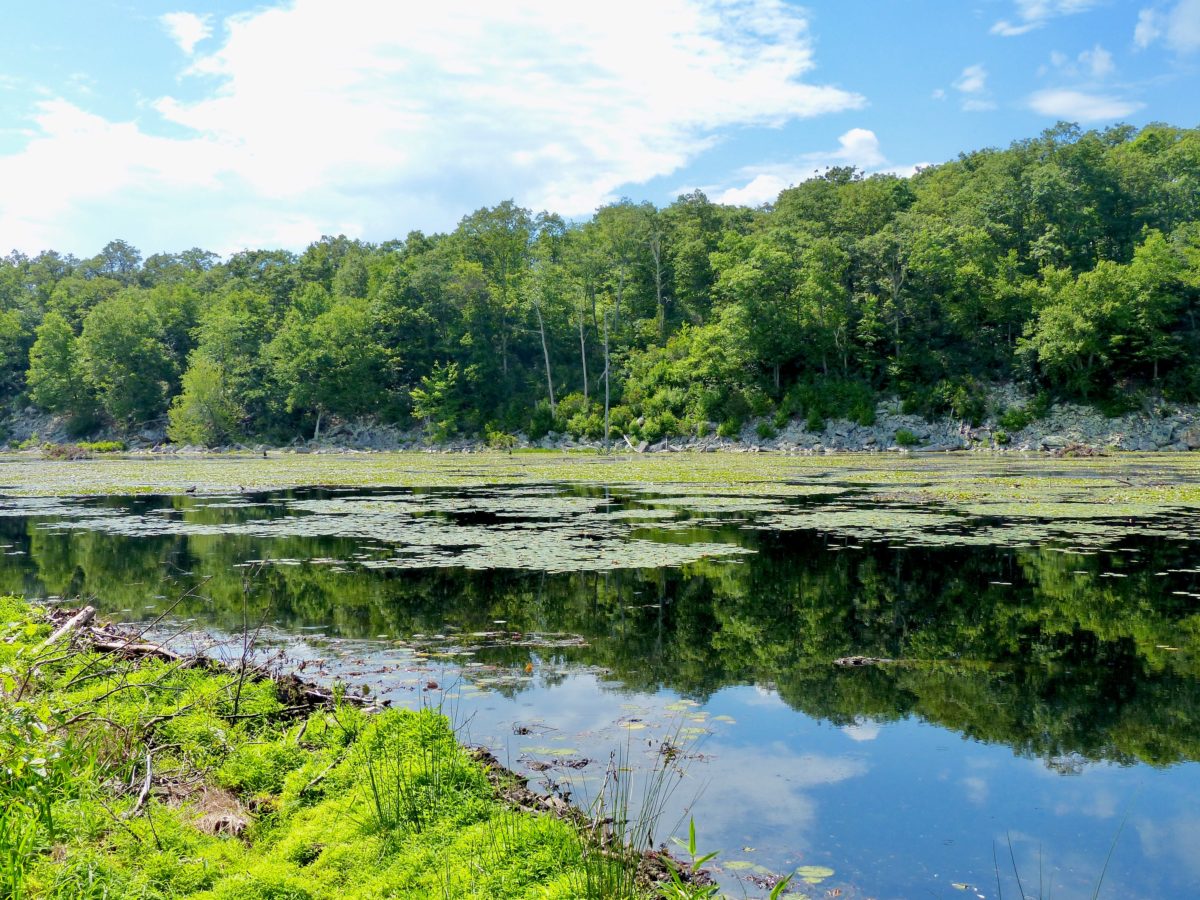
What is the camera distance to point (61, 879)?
4.08m

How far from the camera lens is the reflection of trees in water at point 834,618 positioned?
684 centimetres

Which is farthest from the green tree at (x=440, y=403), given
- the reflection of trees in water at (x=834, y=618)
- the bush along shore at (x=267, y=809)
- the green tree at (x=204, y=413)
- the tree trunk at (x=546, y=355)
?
the bush along shore at (x=267, y=809)

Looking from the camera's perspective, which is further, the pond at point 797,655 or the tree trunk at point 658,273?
the tree trunk at point 658,273

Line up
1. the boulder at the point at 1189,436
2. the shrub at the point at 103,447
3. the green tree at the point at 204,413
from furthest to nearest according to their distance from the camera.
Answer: the shrub at the point at 103,447 < the green tree at the point at 204,413 < the boulder at the point at 1189,436

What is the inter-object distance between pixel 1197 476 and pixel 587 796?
98.4 ft

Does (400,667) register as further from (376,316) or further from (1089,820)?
(376,316)

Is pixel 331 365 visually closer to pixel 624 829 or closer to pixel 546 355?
pixel 546 355

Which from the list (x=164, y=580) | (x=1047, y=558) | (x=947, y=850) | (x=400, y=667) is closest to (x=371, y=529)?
(x=164, y=580)

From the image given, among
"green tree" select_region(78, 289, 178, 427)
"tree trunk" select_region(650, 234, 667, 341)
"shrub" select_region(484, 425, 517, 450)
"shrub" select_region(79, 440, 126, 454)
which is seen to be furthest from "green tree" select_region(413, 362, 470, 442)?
"green tree" select_region(78, 289, 178, 427)

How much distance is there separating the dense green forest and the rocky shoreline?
50.7 inches

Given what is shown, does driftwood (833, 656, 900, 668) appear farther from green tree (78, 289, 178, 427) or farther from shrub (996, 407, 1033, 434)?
green tree (78, 289, 178, 427)

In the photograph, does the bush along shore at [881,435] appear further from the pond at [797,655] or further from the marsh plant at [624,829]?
the marsh plant at [624,829]

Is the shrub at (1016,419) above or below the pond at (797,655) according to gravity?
above

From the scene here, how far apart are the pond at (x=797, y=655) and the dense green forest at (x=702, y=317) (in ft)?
137
